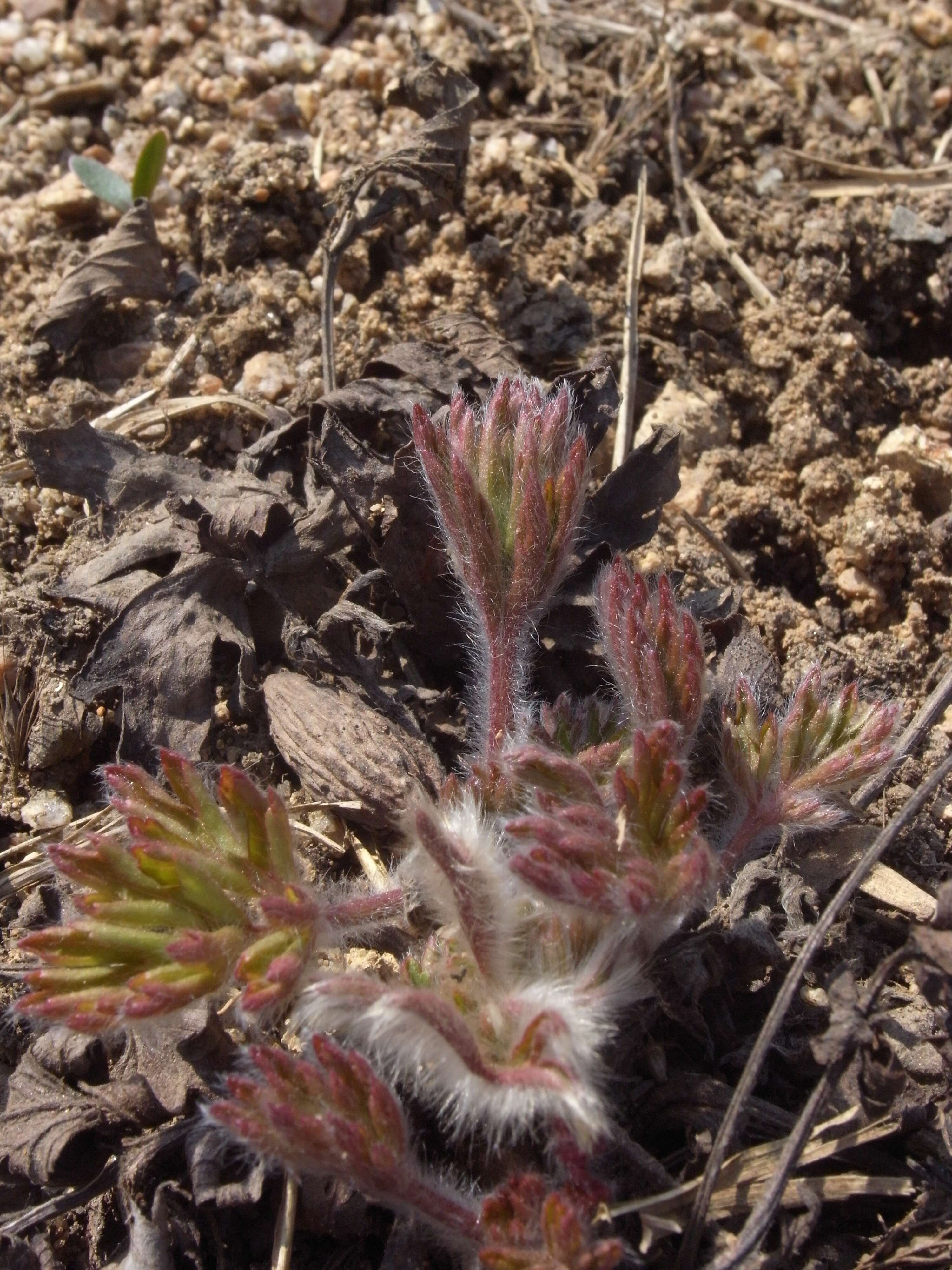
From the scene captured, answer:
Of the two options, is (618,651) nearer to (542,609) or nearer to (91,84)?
(542,609)

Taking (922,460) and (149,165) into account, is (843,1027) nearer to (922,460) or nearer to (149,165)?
(922,460)

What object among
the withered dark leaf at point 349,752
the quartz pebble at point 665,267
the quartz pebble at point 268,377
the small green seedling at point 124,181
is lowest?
the withered dark leaf at point 349,752

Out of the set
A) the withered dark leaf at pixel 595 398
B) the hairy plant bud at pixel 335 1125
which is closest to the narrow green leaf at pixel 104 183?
the withered dark leaf at pixel 595 398

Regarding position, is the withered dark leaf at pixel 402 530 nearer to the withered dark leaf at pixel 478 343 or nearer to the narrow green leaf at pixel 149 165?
the withered dark leaf at pixel 478 343

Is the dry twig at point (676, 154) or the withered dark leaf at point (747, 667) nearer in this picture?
the withered dark leaf at point (747, 667)

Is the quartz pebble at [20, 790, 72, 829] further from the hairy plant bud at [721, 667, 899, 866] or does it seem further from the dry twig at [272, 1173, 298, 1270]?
the hairy plant bud at [721, 667, 899, 866]

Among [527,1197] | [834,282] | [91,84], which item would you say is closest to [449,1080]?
[527,1197]
